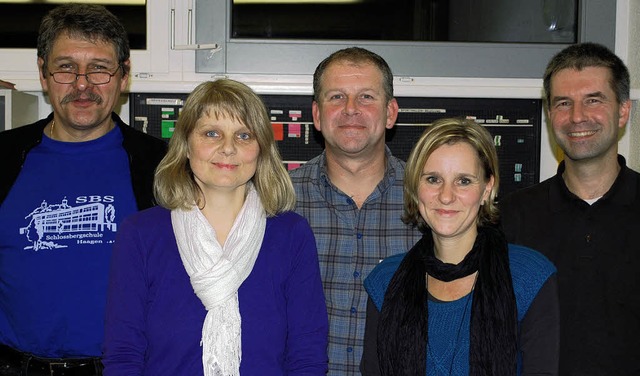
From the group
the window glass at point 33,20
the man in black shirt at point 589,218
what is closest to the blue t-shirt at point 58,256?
the window glass at point 33,20

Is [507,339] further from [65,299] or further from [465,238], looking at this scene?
[65,299]

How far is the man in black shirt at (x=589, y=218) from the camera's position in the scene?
2.24 m

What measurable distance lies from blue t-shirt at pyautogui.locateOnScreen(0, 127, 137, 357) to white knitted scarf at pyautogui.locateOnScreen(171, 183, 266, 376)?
0.38 metres

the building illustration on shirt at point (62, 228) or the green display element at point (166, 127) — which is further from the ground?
the green display element at point (166, 127)

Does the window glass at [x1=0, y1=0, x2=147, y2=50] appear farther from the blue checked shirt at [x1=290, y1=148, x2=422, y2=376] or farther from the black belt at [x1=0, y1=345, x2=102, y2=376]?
the black belt at [x1=0, y1=345, x2=102, y2=376]

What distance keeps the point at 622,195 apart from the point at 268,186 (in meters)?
1.14

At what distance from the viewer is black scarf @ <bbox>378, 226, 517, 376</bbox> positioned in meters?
1.92

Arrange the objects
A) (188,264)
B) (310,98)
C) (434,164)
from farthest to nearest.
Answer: (310,98) < (434,164) < (188,264)

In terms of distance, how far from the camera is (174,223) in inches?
76.6

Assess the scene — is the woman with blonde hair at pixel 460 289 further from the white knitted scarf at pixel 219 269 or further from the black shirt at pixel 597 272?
the white knitted scarf at pixel 219 269

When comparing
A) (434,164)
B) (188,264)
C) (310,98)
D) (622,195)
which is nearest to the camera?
(188,264)

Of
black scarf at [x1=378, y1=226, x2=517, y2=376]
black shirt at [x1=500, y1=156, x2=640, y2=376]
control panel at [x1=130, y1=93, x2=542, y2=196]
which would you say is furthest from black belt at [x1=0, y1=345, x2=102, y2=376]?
black shirt at [x1=500, y1=156, x2=640, y2=376]

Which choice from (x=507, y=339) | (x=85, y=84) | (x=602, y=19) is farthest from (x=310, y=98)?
(x=507, y=339)

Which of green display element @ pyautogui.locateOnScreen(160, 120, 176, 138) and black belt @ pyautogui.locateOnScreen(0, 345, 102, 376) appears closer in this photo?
black belt @ pyautogui.locateOnScreen(0, 345, 102, 376)
